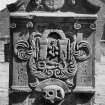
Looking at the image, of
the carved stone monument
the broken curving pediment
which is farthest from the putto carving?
the broken curving pediment

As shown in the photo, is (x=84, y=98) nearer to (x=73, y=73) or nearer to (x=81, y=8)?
(x=73, y=73)

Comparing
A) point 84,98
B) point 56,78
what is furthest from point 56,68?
point 84,98

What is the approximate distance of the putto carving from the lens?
20.7 ft

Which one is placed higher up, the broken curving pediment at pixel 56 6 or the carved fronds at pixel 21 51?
the broken curving pediment at pixel 56 6

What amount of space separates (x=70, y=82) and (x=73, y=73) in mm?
122

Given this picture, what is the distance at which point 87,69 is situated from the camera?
6.41 m

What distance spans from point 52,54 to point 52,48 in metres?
0.08

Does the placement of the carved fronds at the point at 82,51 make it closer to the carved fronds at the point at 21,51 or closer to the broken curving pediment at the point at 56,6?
the broken curving pediment at the point at 56,6

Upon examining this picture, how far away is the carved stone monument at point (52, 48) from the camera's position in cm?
→ 628

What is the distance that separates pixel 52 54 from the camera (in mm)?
6312

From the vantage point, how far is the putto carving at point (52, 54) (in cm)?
630

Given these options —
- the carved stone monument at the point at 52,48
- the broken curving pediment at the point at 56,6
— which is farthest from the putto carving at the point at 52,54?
the broken curving pediment at the point at 56,6

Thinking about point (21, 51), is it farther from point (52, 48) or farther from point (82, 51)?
point (82, 51)

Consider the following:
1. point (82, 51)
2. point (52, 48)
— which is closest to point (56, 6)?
point (52, 48)
